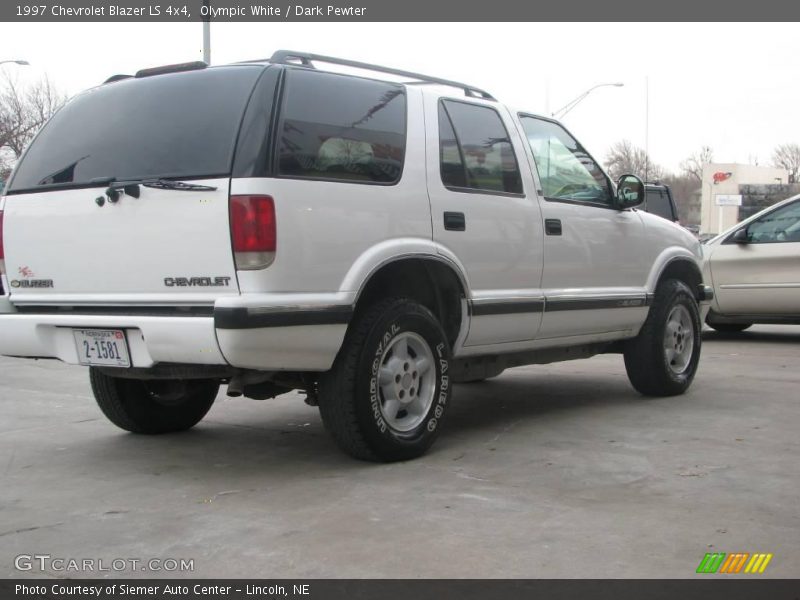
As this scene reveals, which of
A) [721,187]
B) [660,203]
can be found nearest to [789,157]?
[721,187]

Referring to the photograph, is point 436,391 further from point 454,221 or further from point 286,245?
point 286,245

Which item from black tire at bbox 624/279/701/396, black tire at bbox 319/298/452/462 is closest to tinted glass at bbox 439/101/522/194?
black tire at bbox 319/298/452/462

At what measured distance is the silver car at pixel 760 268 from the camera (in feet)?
35.3

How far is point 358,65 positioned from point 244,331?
170 cm

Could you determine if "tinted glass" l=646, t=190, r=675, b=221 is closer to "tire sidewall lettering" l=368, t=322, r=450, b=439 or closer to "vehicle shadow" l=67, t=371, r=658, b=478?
"vehicle shadow" l=67, t=371, r=658, b=478

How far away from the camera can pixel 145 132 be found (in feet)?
15.9

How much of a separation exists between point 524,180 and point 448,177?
761mm

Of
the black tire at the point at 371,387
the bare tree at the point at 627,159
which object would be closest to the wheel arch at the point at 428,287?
the black tire at the point at 371,387

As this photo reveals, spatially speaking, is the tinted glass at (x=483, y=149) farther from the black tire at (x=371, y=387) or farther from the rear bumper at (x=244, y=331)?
the rear bumper at (x=244, y=331)

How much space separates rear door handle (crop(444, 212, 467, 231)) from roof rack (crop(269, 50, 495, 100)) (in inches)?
33.1

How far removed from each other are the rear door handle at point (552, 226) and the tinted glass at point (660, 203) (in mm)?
15190

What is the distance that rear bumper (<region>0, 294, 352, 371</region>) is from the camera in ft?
14.1
